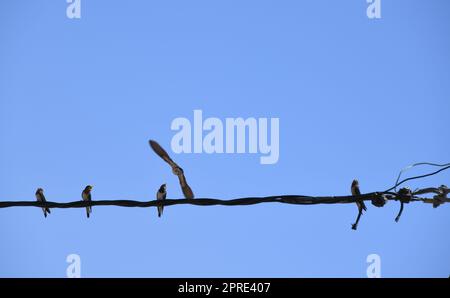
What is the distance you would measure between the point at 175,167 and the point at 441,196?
9.89 ft

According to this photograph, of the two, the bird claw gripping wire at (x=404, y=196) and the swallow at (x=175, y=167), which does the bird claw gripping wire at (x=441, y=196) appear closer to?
the bird claw gripping wire at (x=404, y=196)

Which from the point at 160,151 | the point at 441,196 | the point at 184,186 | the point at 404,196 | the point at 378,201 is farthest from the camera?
the point at 184,186

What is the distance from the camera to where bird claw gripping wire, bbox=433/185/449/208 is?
6136mm

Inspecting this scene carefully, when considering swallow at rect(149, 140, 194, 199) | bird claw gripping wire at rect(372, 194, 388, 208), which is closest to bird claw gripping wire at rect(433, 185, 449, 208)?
bird claw gripping wire at rect(372, 194, 388, 208)

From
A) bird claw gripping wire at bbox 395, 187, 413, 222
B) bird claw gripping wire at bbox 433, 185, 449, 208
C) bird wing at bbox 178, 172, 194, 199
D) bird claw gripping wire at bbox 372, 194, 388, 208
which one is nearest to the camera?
bird claw gripping wire at bbox 372, 194, 388, 208

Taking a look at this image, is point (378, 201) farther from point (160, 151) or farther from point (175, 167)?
point (175, 167)

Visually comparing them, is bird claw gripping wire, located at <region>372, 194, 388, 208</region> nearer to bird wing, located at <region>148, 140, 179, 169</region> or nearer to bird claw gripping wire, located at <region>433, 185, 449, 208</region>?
bird claw gripping wire, located at <region>433, 185, 449, 208</region>

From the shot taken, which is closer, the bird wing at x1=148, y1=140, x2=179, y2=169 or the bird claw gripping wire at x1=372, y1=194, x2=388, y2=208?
the bird claw gripping wire at x1=372, y1=194, x2=388, y2=208

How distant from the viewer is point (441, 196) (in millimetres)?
6172

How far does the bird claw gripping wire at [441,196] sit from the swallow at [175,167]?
2.73 meters

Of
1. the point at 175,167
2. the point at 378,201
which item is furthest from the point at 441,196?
the point at 175,167

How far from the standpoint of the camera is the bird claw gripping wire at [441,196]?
614cm

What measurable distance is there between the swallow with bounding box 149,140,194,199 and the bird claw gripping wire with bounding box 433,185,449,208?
2.73 m
